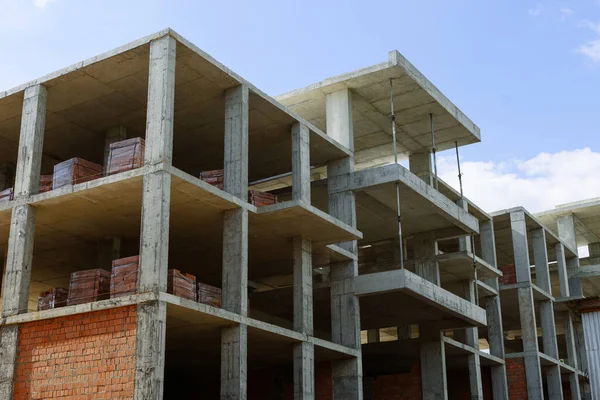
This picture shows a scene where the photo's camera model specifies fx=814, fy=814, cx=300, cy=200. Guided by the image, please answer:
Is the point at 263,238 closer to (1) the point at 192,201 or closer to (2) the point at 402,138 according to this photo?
(1) the point at 192,201

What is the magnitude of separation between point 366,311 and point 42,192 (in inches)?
382

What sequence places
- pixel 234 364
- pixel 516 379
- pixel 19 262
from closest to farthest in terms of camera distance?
pixel 234 364, pixel 19 262, pixel 516 379

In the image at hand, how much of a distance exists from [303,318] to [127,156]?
20.0 ft

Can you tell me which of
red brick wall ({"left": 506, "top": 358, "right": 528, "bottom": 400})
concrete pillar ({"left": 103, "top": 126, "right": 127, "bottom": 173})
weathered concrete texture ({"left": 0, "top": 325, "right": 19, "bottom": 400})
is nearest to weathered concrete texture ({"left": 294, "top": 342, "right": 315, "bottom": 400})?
weathered concrete texture ({"left": 0, "top": 325, "right": 19, "bottom": 400})

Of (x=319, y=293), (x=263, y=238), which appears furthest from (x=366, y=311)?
(x=263, y=238)

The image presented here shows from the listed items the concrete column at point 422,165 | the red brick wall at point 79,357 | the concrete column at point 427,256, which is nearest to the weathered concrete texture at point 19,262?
the red brick wall at point 79,357

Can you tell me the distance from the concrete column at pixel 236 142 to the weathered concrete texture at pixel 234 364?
10.1 ft

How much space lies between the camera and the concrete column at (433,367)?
26188 millimetres

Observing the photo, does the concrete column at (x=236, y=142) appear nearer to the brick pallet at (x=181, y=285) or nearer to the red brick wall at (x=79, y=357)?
the brick pallet at (x=181, y=285)

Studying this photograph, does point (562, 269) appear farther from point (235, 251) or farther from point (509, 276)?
point (235, 251)

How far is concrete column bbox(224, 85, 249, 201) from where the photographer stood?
722 inches

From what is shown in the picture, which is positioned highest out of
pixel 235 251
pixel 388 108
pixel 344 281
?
pixel 388 108

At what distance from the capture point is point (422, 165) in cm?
2798

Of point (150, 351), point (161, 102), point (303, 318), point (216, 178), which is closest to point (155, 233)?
point (150, 351)
